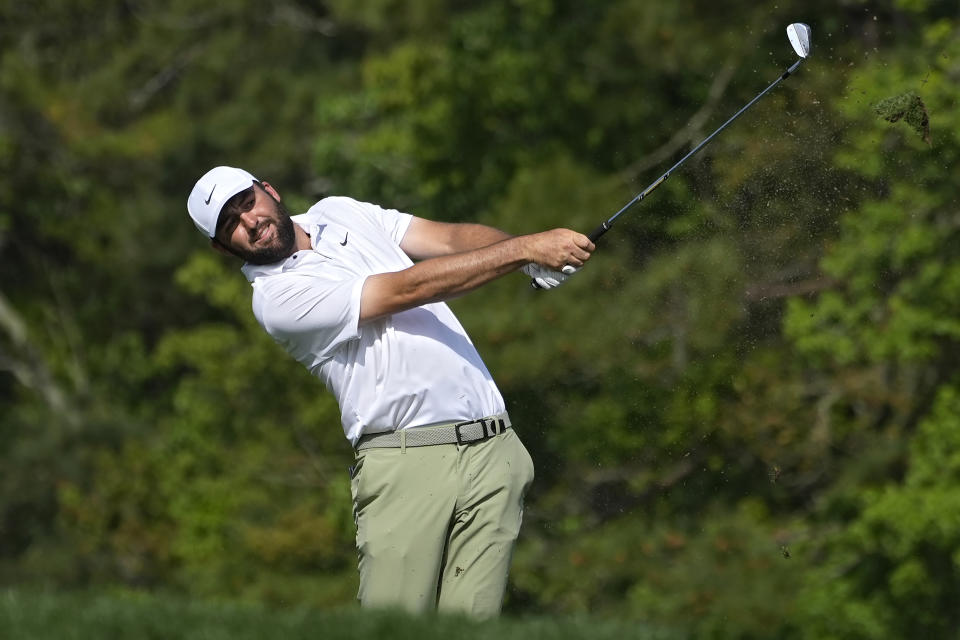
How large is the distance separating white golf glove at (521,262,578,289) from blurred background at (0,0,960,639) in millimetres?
3356

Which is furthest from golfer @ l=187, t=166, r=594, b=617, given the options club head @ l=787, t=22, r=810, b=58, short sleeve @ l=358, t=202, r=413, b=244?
club head @ l=787, t=22, r=810, b=58

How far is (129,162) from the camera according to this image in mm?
22188

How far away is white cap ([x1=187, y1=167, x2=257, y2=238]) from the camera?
14.3ft

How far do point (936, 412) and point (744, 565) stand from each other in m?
1.81

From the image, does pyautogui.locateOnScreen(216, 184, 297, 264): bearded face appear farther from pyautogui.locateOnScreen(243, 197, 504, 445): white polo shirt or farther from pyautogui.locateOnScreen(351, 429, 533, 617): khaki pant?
pyautogui.locateOnScreen(351, 429, 533, 617): khaki pant

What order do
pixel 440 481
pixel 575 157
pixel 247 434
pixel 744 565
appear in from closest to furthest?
pixel 440 481 → pixel 744 565 → pixel 575 157 → pixel 247 434

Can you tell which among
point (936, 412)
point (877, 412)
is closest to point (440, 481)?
point (936, 412)

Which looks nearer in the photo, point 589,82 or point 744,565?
point 744,565

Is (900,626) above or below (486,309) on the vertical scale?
below

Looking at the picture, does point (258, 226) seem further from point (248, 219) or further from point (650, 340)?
point (650, 340)

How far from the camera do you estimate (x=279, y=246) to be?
14.4ft

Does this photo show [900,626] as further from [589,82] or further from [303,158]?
[303,158]

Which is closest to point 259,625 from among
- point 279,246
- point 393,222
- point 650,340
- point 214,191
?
point 279,246

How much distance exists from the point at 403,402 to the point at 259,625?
86cm
